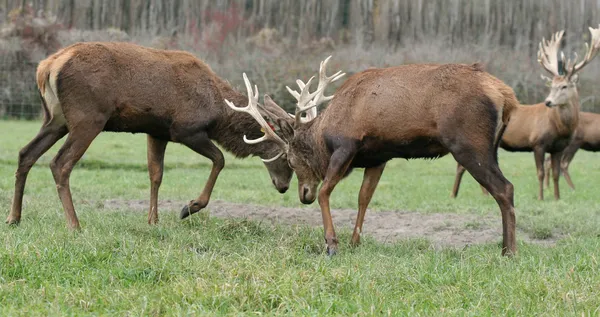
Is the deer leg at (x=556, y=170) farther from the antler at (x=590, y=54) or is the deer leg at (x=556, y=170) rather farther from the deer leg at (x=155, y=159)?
the deer leg at (x=155, y=159)

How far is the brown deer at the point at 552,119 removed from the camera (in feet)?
48.8

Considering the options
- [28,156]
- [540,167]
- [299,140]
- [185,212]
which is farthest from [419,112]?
[540,167]

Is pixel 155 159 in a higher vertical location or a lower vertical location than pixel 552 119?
higher

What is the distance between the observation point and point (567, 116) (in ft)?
49.5

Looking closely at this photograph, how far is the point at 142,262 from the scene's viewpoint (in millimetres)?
5844

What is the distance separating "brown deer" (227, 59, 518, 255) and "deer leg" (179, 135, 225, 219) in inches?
43.2

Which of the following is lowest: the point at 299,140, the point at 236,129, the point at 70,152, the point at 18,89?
the point at 18,89

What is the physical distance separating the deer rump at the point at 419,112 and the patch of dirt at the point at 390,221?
51.8 inches

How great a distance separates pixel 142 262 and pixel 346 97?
3172mm

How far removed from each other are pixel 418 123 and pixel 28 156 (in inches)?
154

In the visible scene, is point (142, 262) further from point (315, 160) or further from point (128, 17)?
point (128, 17)

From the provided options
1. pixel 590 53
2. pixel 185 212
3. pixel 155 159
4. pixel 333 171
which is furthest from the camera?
pixel 590 53

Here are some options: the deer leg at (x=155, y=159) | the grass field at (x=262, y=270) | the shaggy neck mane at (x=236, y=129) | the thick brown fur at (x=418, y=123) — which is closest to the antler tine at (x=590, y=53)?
the grass field at (x=262, y=270)

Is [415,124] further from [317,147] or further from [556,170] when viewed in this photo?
[556,170]
